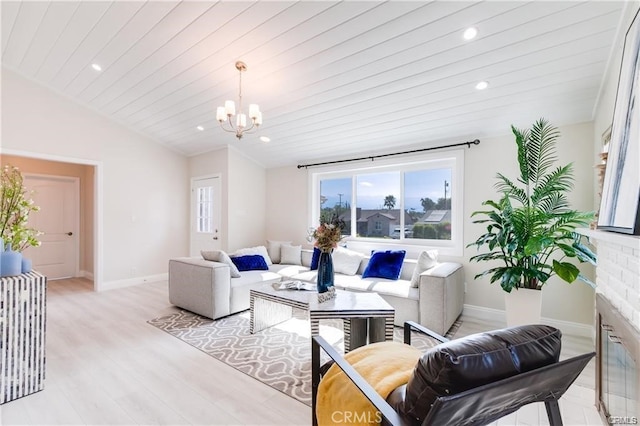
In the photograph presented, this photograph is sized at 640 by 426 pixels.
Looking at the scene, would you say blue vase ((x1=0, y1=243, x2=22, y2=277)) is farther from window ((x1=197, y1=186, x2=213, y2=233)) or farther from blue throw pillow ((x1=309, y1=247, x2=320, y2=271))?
window ((x1=197, y1=186, x2=213, y2=233))

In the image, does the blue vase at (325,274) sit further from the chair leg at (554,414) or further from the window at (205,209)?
the window at (205,209)

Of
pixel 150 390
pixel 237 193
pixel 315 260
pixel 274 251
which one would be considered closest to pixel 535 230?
pixel 315 260

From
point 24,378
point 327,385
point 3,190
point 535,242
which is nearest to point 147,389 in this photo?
point 24,378

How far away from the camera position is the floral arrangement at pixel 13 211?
2.11 meters

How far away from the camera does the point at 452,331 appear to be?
321cm

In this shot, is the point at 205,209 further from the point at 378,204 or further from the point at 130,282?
the point at 378,204

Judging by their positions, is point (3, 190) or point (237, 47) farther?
point (237, 47)

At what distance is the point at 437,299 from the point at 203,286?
8.58 ft

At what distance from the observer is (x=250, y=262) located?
4289mm

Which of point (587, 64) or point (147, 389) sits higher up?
point (587, 64)

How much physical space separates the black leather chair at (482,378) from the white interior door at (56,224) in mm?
7113

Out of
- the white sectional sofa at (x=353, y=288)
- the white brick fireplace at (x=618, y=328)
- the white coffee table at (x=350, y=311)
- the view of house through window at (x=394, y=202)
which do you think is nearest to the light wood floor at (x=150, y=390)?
the white brick fireplace at (x=618, y=328)

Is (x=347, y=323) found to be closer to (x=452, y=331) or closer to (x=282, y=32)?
(x=452, y=331)

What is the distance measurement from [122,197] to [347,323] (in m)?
4.72
